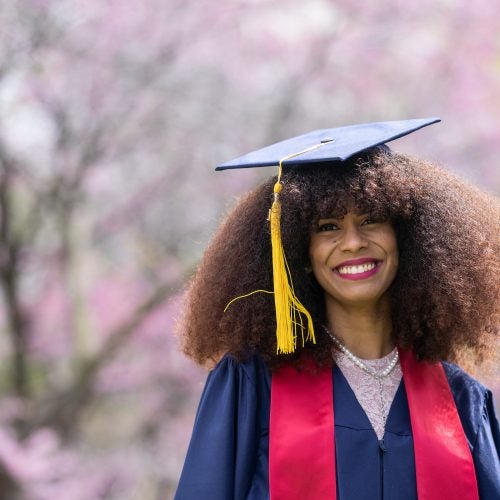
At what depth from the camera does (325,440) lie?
98.6 inches

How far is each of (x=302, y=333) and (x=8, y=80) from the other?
270cm

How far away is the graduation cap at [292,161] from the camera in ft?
8.06

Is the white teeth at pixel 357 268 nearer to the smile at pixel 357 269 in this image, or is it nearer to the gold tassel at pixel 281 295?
the smile at pixel 357 269

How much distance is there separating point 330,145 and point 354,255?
285 mm

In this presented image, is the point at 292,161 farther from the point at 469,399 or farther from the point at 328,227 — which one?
the point at 469,399

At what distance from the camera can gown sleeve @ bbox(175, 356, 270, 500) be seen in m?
2.47

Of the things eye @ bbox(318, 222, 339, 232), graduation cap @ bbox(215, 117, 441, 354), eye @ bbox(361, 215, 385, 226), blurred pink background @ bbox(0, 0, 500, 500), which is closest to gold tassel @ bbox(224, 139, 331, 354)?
graduation cap @ bbox(215, 117, 441, 354)

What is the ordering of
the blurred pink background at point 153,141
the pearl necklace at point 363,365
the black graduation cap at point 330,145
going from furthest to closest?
the blurred pink background at point 153,141
the pearl necklace at point 363,365
the black graduation cap at point 330,145

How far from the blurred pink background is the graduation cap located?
240 centimetres

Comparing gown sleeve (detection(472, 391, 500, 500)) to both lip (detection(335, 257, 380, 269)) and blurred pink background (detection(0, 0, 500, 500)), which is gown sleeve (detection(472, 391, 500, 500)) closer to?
lip (detection(335, 257, 380, 269))

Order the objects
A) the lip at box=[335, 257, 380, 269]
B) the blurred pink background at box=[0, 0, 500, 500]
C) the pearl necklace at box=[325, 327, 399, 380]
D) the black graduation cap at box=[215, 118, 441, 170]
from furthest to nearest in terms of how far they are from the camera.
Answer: the blurred pink background at box=[0, 0, 500, 500], the pearl necklace at box=[325, 327, 399, 380], the lip at box=[335, 257, 380, 269], the black graduation cap at box=[215, 118, 441, 170]

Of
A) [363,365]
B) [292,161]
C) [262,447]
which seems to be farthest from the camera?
[363,365]

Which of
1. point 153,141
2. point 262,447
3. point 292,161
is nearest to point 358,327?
point 262,447

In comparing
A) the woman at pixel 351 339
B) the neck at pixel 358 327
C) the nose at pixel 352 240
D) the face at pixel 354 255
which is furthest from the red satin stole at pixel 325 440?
the nose at pixel 352 240
